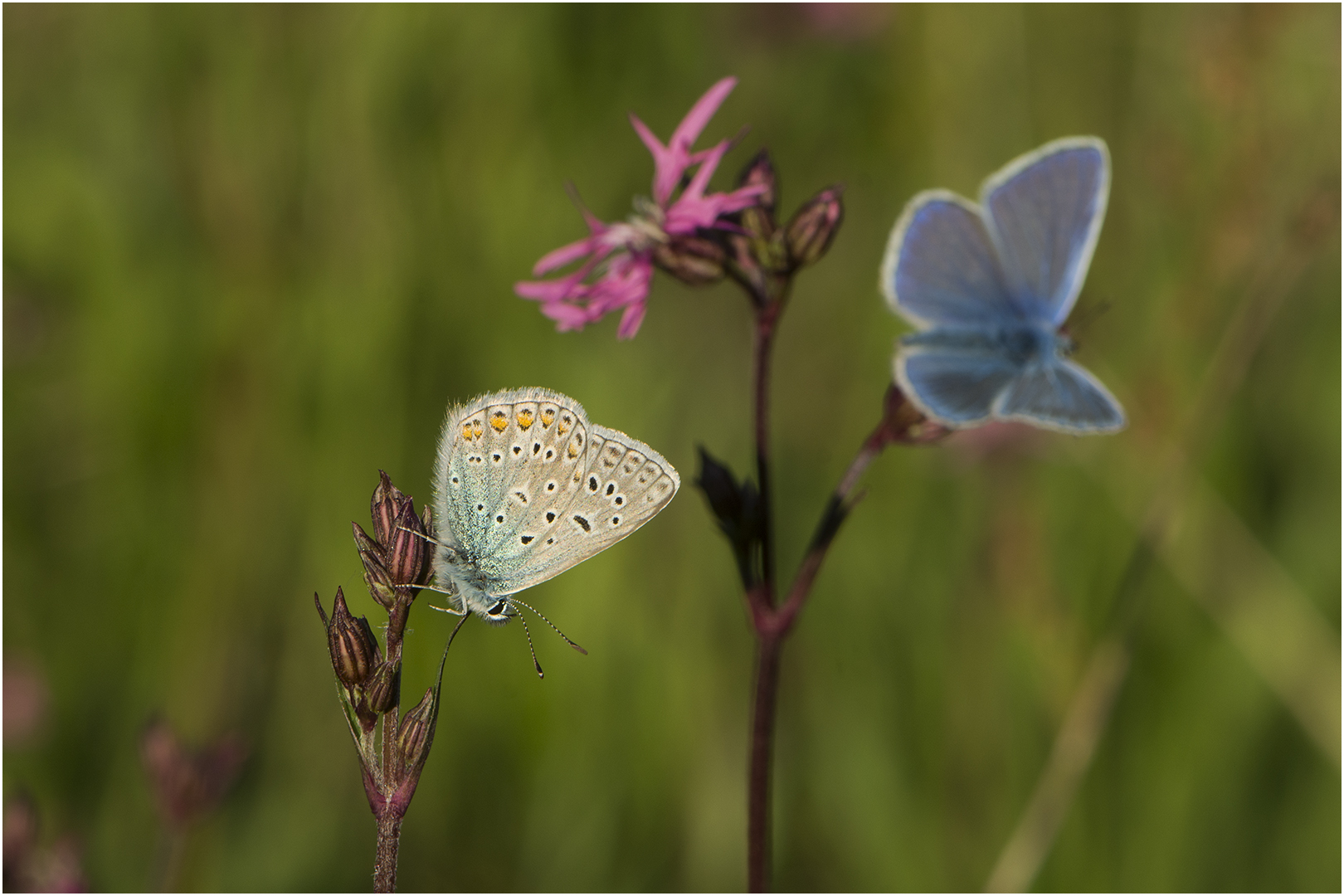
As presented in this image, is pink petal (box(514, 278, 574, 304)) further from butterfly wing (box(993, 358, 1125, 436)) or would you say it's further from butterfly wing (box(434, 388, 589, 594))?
butterfly wing (box(993, 358, 1125, 436))

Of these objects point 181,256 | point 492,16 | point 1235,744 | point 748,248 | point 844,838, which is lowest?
point 844,838

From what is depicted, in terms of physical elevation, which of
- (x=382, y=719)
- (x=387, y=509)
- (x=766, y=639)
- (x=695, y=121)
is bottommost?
(x=766, y=639)

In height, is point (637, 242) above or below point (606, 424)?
above

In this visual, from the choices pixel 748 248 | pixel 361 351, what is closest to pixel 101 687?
pixel 361 351

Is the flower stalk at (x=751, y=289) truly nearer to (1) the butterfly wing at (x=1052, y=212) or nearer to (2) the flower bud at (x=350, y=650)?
(1) the butterfly wing at (x=1052, y=212)

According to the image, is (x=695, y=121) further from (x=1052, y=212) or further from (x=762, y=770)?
(x=762, y=770)

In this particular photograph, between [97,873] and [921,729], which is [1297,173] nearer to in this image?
[921,729]

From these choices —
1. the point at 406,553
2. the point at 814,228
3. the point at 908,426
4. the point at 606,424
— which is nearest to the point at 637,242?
the point at 814,228
